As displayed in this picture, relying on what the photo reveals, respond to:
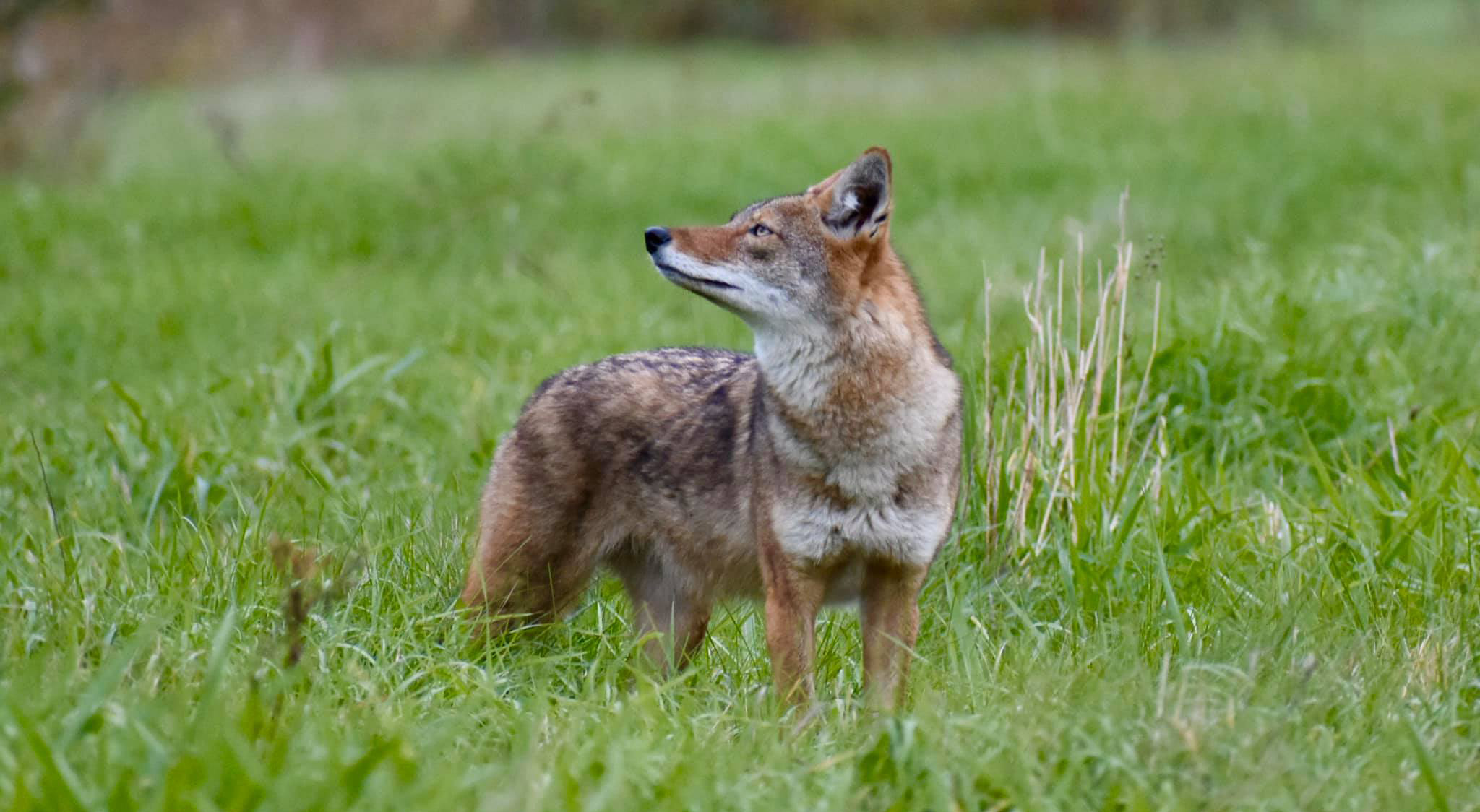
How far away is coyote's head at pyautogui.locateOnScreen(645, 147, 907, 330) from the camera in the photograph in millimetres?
3768

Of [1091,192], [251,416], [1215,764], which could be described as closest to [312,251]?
[251,416]

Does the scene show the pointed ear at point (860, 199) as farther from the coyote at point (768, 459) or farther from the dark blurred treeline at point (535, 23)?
the dark blurred treeline at point (535, 23)

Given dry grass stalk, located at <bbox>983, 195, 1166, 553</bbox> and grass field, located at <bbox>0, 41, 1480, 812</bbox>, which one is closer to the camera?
grass field, located at <bbox>0, 41, 1480, 812</bbox>

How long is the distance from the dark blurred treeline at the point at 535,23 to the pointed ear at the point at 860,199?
54.7 feet

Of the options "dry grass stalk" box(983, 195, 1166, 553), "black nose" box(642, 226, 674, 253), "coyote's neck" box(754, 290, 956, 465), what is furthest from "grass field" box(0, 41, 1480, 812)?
"black nose" box(642, 226, 674, 253)

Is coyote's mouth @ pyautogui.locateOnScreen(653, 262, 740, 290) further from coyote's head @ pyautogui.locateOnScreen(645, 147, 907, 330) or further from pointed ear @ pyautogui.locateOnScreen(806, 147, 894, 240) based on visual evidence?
pointed ear @ pyautogui.locateOnScreen(806, 147, 894, 240)

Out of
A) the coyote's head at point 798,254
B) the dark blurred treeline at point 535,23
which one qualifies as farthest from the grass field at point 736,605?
the dark blurred treeline at point 535,23

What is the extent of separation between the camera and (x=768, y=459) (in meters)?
3.84

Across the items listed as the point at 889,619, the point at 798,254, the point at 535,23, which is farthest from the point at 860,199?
the point at 535,23

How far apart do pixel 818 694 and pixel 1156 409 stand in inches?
80.8

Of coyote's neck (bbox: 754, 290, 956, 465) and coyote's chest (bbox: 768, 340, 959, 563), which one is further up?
coyote's neck (bbox: 754, 290, 956, 465)

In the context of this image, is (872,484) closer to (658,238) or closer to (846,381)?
(846,381)

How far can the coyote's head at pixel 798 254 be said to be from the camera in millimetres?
3768

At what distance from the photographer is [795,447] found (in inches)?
149
